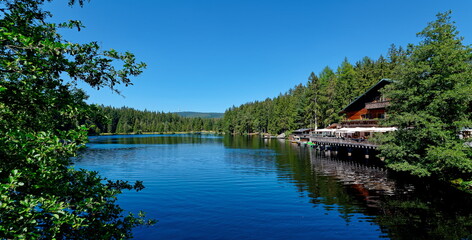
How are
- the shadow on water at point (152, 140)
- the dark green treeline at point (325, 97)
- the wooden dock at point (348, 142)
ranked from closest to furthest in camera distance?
the wooden dock at point (348, 142) → the dark green treeline at point (325, 97) → the shadow on water at point (152, 140)

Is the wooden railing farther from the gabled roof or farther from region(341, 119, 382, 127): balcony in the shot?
the gabled roof

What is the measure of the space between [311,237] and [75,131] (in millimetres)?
11704

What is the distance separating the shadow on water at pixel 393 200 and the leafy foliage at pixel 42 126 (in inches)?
538

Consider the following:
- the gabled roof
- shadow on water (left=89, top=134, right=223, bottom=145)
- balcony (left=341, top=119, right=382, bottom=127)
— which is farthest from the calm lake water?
shadow on water (left=89, top=134, right=223, bottom=145)

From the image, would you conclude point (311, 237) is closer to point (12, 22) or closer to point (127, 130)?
point (12, 22)

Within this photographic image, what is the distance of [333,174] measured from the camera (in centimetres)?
2825

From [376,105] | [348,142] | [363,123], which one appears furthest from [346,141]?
[376,105]

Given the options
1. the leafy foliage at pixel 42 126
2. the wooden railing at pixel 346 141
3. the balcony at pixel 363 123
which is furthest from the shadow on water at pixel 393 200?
the balcony at pixel 363 123

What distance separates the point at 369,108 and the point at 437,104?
25.0 m

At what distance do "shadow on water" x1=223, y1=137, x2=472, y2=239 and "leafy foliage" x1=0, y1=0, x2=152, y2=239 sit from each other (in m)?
A: 13.7

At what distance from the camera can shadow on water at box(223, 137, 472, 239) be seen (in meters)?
13.2

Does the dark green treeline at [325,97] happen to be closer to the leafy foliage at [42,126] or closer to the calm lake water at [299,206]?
the calm lake water at [299,206]

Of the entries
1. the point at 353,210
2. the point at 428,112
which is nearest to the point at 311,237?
the point at 353,210

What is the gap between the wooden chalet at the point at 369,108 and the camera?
41.6 m
